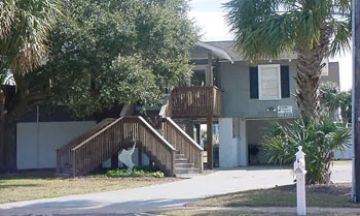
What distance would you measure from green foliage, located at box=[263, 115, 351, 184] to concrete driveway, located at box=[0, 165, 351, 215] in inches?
96.0

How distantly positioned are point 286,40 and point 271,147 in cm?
287

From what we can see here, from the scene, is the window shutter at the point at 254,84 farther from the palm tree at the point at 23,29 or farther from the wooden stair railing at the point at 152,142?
the palm tree at the point at 23,29

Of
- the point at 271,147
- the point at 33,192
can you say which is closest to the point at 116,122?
A: the point at 33,192

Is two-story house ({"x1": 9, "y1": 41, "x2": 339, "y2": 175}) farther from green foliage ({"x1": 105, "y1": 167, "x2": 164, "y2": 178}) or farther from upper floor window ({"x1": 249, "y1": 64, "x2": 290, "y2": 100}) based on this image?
green foliage ({"x1": 105, "y1": 167, "x2": 164, "y2": 178})

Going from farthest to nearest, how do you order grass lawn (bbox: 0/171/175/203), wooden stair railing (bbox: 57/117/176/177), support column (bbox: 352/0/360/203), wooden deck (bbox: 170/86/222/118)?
1. wooden deck (bbox: 170/86/222/118)
2. wooden stair railing (bbox: 57/117/176/177)
3. grass lawn (bbox: 0/171/175/203)
4. support column (bbox: 352/0/360/203)

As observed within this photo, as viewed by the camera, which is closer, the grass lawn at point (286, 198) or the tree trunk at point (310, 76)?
the grass lawn at point (286, 198)

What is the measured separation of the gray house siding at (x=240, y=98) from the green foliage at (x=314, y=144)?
15.6 meters

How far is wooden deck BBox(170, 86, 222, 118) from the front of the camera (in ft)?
103

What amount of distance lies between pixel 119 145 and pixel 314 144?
448 inches

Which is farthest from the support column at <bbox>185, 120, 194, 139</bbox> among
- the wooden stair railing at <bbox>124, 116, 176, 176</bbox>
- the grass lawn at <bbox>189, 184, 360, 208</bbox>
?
the grass lawn at <bbox>189, 184, 360, 208</bbox>

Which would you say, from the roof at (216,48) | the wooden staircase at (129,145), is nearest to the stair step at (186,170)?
the wooden staircase at (129,145)

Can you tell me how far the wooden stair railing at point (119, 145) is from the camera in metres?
26.5

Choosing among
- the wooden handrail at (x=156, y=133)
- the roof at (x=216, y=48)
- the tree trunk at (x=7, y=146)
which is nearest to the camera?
the wooden handrail at (x=156, y=133)

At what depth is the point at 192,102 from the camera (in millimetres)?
31688
